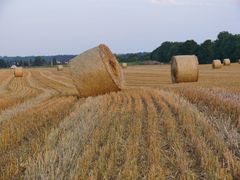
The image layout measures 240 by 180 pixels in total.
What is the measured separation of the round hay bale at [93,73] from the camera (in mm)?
13398

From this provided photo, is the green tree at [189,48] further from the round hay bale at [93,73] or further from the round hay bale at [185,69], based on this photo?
the round hay bale at [93,73]

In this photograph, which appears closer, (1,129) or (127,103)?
(1,129)

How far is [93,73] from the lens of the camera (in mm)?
13359

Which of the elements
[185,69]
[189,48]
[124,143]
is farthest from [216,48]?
[124,143]

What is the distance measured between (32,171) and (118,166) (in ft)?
2.99

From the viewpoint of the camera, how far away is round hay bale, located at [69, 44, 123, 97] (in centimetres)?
1340

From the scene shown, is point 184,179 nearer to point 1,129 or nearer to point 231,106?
point 1,129

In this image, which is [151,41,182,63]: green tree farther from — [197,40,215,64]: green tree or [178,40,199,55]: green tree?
[197,40,215,64]: green tree

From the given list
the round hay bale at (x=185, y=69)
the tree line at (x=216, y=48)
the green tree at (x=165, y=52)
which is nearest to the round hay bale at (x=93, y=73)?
the round hay bale at (x=185, y=69)

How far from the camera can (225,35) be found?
7644 centimetres

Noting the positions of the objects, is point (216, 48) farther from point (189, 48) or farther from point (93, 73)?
point (93, 73)

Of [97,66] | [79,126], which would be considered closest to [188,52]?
[97,66]

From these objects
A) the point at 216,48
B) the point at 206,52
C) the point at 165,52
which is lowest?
the point at 165,52

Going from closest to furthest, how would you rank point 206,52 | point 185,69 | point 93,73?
point 93,73, point 185,69, point 206,52
